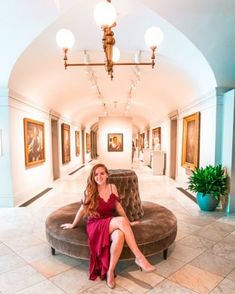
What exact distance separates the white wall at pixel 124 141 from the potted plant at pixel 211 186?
730cm

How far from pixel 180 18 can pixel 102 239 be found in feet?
11.3

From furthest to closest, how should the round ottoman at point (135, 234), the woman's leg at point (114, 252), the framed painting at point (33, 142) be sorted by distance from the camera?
the framed painting at point (33, 142) < the round ottoman at point (135, 234) < the woman's leg at point (114, 252)

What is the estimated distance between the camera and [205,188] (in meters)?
4.39

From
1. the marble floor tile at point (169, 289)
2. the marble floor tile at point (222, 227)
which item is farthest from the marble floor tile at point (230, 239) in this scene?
the marble floor tile at point (169, 289)

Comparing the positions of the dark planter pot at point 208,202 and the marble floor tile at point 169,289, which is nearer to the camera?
the marble floor tile at point 169,289

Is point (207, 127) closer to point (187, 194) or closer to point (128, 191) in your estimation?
point (187, 194)

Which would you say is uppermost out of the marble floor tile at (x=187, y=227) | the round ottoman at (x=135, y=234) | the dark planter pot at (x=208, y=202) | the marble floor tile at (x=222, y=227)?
the round ottoman at (x=135, y=234)

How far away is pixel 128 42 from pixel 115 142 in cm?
763

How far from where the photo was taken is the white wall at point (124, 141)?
11.6 metres

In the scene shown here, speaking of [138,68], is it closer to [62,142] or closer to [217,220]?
[217,220]

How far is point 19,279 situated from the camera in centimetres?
221

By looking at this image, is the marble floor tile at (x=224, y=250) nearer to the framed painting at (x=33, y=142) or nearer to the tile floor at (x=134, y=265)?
the tile floor at (x=134, y=265)

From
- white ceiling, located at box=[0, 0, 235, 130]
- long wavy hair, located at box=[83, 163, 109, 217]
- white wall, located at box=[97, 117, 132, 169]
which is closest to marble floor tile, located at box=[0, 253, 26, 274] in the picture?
long wavy hair, located at box=[83, 163, 109, 217]

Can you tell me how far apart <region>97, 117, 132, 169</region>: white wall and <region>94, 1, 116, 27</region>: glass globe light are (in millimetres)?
9451
